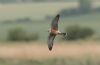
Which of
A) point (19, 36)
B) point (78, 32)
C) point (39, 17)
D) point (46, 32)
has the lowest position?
point (39, 17)

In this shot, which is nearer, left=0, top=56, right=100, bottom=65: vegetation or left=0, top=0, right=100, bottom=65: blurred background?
left=0, top=56, right=100, bottom=65: vegetation

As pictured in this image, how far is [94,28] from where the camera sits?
17.9 metres

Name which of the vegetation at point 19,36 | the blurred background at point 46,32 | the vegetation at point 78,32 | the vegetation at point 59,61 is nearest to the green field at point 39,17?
the blurred background at point 46,32

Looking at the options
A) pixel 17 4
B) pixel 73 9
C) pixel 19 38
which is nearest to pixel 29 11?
pixel 17 4

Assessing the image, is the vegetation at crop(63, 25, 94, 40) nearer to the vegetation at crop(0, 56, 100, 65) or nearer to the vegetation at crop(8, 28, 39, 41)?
the vegetation at crop(8, 28, 39, 41)

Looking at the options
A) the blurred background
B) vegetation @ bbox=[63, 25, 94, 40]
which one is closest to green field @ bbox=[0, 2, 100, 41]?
the blurred background

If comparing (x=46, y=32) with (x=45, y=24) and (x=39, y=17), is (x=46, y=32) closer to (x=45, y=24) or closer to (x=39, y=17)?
(x=45, y=24)

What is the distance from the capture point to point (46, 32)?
16.1 meters

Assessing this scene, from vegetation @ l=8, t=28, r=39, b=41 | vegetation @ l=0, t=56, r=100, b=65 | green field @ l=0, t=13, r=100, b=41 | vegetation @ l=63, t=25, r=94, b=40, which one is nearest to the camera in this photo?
vegetation @ l=0, t=56, r=100, b=65

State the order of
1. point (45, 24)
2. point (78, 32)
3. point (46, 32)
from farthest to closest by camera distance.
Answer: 1. point (45, 24)
2. point (46, 32)
3. point (78, 32)

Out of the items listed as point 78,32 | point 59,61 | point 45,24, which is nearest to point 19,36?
point 78,32

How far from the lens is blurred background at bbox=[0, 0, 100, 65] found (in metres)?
12.0

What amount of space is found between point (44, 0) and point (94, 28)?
498cm

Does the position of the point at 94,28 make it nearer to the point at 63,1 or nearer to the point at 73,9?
the point at 73,9
